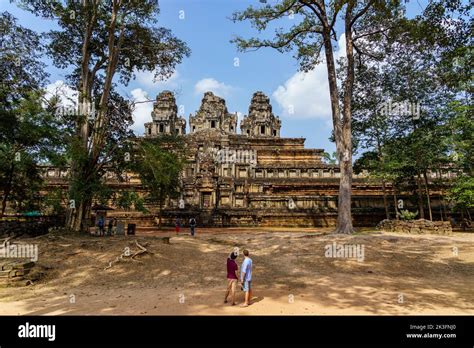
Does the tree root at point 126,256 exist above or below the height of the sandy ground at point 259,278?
above

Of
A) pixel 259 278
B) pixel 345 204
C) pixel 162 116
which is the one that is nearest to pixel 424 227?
pixel 345 204

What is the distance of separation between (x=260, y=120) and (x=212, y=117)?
10.4m

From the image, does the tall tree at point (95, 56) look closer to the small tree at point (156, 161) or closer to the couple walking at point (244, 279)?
the small tree at point (156, 161)

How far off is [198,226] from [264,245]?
14.3 meters

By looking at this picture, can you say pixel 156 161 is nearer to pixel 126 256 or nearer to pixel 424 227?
pixel 126 256

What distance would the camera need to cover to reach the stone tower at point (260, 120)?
199 feet

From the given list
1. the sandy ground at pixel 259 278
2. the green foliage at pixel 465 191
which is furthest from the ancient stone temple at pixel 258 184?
the sandy ground at pixel 259 278

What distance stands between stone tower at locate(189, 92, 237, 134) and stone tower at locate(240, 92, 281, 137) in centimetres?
323

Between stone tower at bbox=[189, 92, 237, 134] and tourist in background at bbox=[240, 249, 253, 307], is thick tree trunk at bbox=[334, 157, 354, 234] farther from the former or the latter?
stone tower at bbox=[189, 92, 237, 134]

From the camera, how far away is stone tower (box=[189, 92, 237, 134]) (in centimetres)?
6281

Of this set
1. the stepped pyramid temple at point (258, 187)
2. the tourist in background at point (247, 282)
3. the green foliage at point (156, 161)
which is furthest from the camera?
the stepped pyramid temple at point (258, 187)

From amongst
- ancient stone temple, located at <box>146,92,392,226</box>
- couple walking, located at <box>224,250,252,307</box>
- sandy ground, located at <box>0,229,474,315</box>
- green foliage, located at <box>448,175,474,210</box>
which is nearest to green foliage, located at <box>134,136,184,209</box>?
sandy ground, located at <box>0,229,474,315</box>

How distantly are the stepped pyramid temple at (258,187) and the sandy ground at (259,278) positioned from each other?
28.5 ft

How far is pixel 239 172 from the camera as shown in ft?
136
